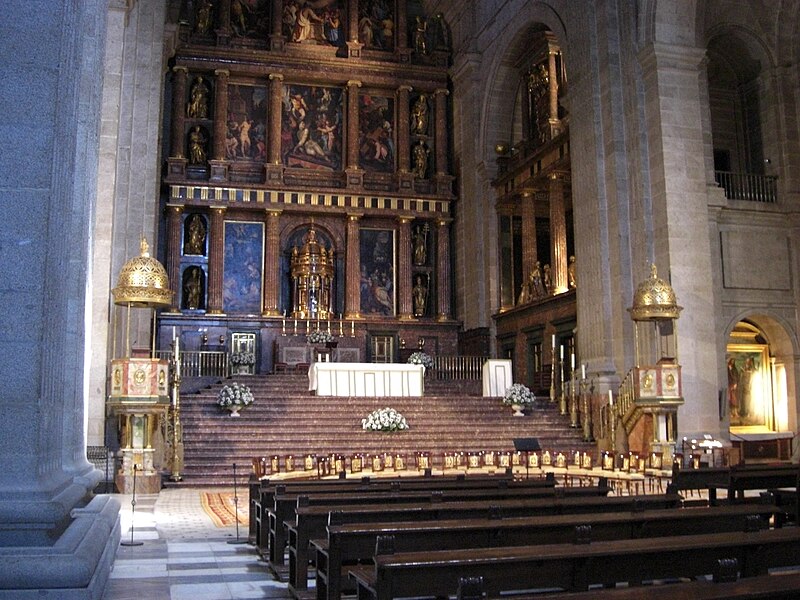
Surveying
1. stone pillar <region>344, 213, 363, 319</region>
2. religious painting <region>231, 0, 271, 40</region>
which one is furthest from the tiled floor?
religious painting <region>231, 0, 271, 40</region>

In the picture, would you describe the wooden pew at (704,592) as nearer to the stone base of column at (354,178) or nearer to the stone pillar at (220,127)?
the stone pillar at (220,127)

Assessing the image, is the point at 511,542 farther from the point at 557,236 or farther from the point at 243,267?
the point at 243,267

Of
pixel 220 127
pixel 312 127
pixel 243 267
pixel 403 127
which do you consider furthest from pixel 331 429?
pixel 403 127

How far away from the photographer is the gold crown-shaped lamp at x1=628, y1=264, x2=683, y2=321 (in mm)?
16406

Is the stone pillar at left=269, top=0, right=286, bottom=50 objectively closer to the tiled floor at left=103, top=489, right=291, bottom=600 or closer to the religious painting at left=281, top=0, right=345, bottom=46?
the religious painting at left=281, top=0, right=345, bottom=46

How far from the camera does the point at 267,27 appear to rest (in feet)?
95.1

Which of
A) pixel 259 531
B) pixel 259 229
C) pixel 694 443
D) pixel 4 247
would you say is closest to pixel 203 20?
pixel 259 229

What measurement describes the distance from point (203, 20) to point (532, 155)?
39.2 feet

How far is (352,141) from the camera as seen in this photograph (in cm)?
2850

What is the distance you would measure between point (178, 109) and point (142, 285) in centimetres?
1295

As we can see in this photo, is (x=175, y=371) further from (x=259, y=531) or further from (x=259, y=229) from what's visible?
(x=259, y=229)

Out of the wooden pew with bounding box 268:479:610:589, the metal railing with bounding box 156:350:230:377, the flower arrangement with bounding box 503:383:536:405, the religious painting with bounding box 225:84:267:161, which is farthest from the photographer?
the religious painting with bounding box 225:84:267:161

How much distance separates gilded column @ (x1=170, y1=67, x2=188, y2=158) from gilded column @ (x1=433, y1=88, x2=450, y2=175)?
864 centimetres

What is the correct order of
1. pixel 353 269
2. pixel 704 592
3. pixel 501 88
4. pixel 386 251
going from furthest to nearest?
pixel 386 251, pixel 353 269, pixel 501 88, pixel 704 592
